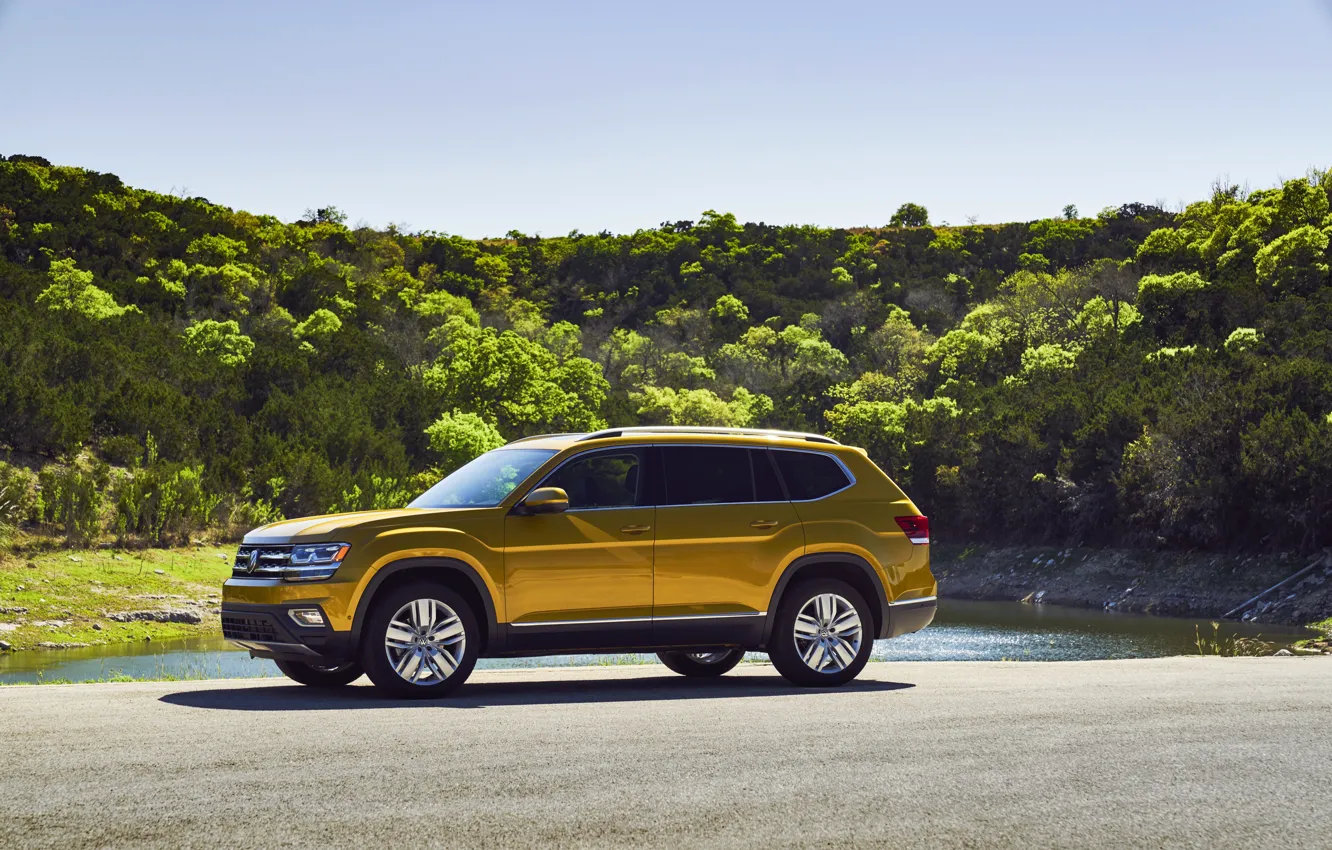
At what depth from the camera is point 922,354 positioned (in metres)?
95.1

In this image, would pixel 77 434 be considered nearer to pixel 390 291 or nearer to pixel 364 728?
pixel 364 728

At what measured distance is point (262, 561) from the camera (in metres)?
11.0

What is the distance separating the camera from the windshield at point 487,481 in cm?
1136

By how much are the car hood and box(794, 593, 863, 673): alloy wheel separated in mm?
2985

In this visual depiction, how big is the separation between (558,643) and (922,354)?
86.1 m

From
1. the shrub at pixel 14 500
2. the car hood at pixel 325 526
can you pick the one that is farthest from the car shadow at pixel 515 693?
the shrub at pixel 14 500

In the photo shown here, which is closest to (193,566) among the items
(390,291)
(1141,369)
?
(1141,369)

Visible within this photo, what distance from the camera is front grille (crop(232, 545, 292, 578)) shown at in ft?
35.4

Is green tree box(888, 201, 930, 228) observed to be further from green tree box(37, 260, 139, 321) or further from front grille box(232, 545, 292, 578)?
front grille box(232, 545, 292, 578)

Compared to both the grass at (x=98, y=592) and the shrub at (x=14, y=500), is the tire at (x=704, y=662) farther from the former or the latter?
the shrub at (x=14, y=500)

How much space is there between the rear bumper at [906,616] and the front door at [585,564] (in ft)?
7.34

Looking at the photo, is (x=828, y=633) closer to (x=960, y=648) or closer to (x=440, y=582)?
(x=440, y=582)

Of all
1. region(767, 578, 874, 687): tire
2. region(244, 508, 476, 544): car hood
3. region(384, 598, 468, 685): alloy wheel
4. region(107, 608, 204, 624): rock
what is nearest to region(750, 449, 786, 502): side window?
region(767, 578, 874, 687): tire

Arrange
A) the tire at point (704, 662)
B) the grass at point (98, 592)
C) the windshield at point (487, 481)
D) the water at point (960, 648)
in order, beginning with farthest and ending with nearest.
Answer: the grass at point (98, 592), the water at point (960, 648), the tire at point (704, 662), the windshield at point (487, 481)
